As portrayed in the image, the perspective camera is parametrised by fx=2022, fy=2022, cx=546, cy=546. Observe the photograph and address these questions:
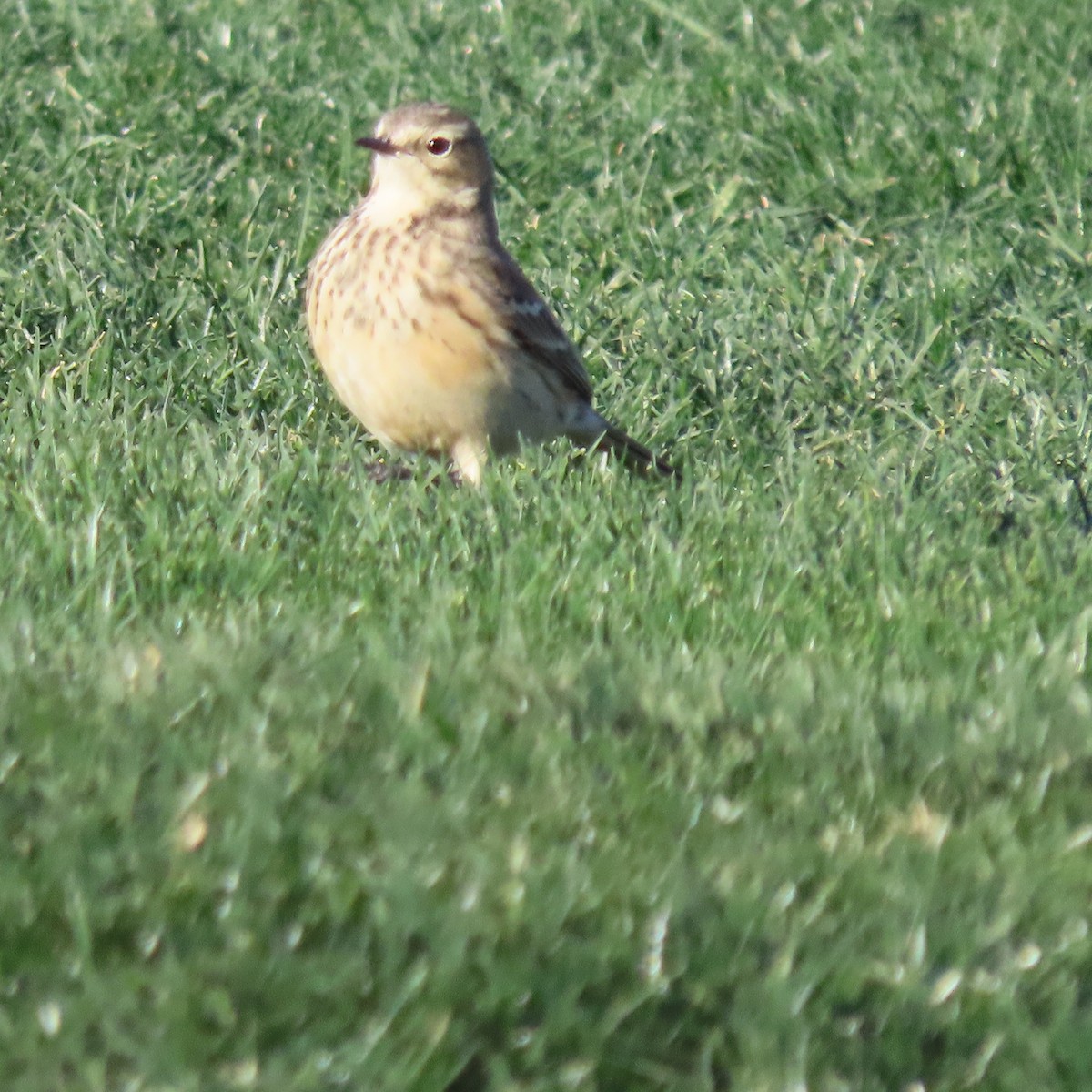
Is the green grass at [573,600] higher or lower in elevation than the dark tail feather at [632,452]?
higher

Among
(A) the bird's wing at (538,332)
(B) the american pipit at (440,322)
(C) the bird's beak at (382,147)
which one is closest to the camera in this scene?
(B) the american pipit at (440,322)

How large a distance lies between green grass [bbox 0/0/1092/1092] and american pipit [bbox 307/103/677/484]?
0.26 metres

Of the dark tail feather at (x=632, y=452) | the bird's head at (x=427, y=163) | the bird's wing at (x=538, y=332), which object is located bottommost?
the dark tail feather at (x=632, y=452)

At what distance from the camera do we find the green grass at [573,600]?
3.59 m

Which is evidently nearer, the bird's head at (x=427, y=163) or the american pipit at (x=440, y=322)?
the american pipit at (x=440, y=322)

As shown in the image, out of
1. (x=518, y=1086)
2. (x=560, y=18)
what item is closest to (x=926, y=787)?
(x=518, y=1086)

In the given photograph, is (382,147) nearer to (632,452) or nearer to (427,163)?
(427,163)

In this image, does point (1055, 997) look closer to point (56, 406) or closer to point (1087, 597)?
point (1087, 597)

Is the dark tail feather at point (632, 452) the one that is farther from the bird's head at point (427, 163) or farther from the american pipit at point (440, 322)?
the bird's head at point (427, 163)

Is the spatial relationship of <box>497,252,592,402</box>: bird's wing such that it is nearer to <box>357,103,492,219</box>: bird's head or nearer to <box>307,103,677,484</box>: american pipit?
<box>307,103,677,484</box>: american pipit

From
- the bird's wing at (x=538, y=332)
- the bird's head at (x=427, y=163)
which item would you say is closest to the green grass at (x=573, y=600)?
the bird's wing at (x=538, y=332)

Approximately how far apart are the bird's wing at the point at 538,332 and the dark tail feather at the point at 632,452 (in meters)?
0.20

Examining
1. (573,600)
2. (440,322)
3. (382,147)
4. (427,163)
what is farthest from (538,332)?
(573,600)

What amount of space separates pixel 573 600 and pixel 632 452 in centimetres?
180
